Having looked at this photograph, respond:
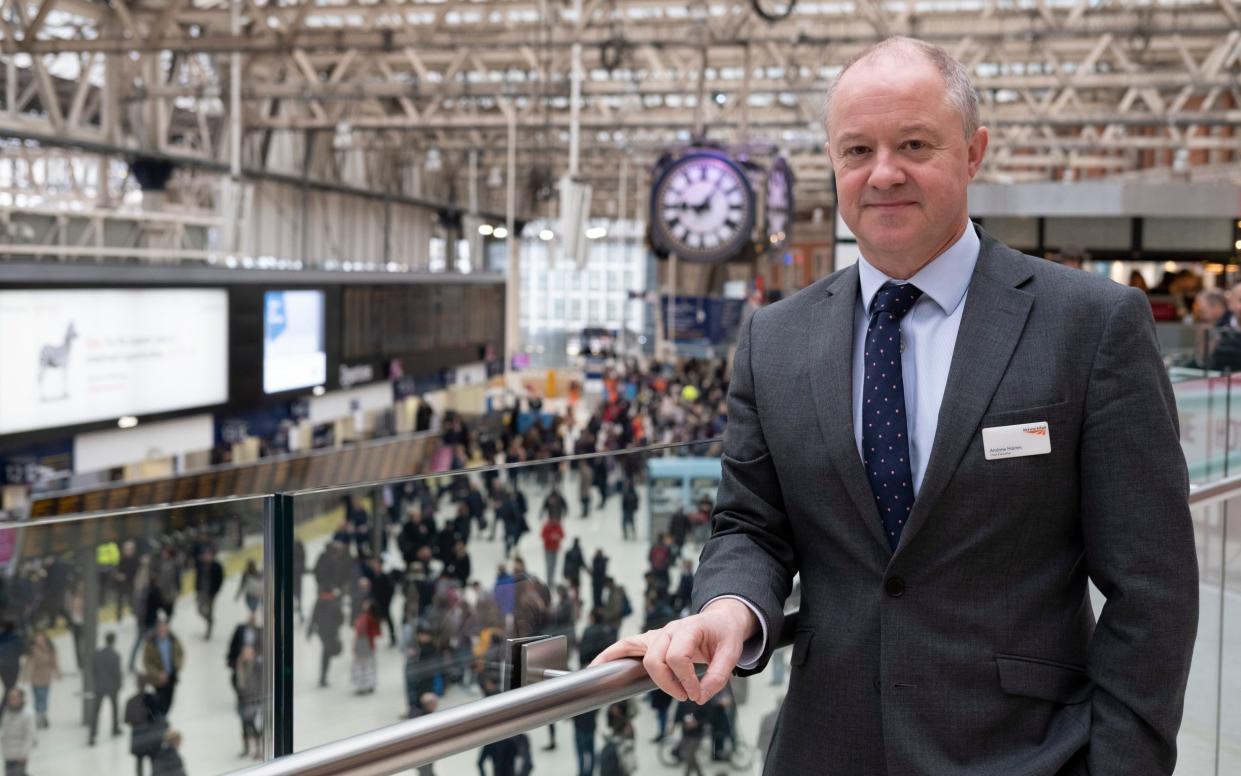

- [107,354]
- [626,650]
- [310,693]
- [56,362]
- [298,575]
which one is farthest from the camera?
[107,354]

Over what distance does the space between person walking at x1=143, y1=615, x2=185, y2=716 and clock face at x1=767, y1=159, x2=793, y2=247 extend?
13.0m

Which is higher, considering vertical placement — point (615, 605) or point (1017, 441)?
point (1017, 441)

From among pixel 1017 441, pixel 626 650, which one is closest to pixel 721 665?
pixel 626 650

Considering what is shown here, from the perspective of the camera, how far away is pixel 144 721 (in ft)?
16.8

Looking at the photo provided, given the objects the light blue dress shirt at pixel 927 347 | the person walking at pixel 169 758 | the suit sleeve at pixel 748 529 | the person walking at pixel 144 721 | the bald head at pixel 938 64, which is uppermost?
the bald head at pixel 938 64

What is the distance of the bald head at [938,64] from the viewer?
1.70m

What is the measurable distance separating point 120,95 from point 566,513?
21530 millimetres

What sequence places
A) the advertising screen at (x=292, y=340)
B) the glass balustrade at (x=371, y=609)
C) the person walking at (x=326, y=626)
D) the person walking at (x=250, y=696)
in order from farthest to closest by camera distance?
the advertising screen at (x=292, y=340)
the person walking at (x=326, y=626)
the glass balustrade at (x=371, y=609)
the person walking at (x=250, y=696)

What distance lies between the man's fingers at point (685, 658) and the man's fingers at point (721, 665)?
1cm

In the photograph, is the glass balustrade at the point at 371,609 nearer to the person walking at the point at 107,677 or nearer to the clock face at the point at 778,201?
the person walking at the point at 107,677

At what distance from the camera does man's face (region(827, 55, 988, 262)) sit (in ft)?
5.57

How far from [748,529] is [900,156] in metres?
0.52

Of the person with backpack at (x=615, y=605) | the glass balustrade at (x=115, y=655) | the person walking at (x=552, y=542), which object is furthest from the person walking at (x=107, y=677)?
the person with backpack at (x=615, y=605)

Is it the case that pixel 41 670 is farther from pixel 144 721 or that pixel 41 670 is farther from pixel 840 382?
pixel 840 382
